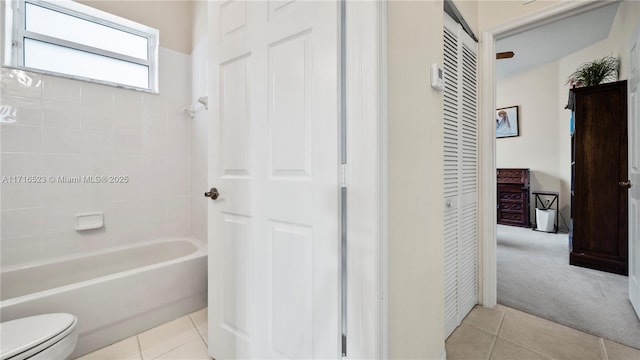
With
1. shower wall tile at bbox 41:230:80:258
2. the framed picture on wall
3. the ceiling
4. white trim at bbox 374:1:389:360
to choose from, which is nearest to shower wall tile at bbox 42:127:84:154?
shower wall tile at bbox 41:230:80:258

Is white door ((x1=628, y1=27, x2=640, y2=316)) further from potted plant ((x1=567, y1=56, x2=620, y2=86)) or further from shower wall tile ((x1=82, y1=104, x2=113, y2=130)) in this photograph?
shower wall tile ((x1=82, y1=104, x2=113, y2=130))

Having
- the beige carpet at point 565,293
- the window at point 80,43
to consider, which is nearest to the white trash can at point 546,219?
the beige carpet at point 565,293

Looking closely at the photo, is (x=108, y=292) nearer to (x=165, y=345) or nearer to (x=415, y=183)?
(x=165, y=345)

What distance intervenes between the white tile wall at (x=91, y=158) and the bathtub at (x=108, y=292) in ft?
0.40

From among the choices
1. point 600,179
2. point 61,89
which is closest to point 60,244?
point 61,89

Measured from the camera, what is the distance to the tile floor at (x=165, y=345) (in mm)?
1513

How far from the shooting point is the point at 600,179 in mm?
2688

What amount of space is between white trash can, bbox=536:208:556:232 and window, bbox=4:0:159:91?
18.6 feet

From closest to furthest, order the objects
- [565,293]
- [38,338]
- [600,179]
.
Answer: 1. [38,338]
2. [565,293]
3. [600,179]

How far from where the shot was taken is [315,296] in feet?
3.35

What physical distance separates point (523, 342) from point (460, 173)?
1.07 meters

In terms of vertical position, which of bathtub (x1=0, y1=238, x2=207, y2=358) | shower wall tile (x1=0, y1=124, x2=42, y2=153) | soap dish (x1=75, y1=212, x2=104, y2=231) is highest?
shower wall tile (x1=0, y1=124, x2=42, y2=153)

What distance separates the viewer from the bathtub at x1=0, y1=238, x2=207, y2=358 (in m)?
1.48

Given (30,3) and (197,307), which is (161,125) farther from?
(197,307)
